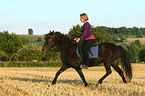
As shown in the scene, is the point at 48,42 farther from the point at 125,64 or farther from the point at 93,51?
the point at 125,64

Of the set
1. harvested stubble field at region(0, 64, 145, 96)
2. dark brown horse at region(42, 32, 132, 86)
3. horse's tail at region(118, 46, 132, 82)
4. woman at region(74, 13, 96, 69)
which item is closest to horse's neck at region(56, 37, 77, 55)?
dark brown horse at region(42, 32, 132, 86)

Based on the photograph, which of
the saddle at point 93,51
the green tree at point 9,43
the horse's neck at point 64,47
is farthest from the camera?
the green tree at point 9,43

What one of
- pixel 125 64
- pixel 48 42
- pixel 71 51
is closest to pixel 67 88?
pixel 71 51

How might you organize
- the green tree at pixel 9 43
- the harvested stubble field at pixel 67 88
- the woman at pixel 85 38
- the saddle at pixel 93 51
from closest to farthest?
the harvested stubble field at pixel 67 88 < the woman at pixel 85 38 < the saddle at pixel 93 51 < the green tree at pixel 9 43

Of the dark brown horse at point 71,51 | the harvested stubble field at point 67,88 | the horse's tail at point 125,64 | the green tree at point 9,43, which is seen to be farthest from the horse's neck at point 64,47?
the green tree at point 9,43

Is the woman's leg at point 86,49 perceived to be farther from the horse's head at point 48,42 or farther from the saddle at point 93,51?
the horse's head at point 48,42

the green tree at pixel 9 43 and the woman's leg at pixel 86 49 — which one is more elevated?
the green tree at pixel 9 43

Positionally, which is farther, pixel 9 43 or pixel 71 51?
pixel 9 43

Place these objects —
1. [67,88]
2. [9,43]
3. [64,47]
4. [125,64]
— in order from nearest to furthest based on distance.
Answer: [67,88], [64,47], [125,64], [9,43]

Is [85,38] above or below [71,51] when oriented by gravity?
above

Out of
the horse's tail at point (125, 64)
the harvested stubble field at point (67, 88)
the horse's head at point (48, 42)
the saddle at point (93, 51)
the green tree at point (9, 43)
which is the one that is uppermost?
the green tree at point (9, 43)

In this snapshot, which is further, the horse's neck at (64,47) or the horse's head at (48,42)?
the horse's neck at (64,47)

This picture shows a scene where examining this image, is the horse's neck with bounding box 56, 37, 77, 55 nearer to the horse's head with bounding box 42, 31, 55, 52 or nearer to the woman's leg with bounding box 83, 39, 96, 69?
the horse's head with bounding box 42, 31, 55, 52

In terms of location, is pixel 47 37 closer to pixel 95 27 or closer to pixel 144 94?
pixel 144 94
